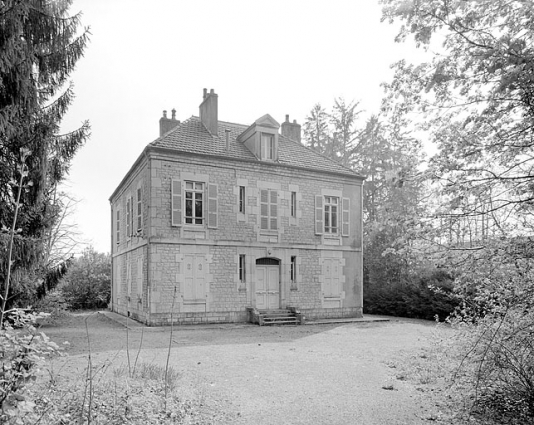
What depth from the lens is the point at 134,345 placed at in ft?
31.6

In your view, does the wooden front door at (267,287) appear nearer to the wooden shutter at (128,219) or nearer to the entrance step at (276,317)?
the entrance step at (276,317)

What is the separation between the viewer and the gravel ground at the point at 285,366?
200 inches

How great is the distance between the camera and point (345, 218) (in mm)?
17422

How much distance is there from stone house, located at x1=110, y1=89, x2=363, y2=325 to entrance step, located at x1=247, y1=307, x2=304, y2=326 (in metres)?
0.29

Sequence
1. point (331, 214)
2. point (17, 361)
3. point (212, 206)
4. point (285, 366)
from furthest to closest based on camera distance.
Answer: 1. point (331, 214)
2. point (212, 206)
3. point (285, 366)
4. point (17, 361)

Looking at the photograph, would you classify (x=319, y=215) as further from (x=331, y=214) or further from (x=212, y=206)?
(x=212, y=206)

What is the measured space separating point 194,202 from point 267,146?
12.5 feet

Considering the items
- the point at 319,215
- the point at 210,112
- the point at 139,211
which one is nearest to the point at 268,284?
the point at 319,215

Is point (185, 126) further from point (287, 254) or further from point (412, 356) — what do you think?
point (412, 356)

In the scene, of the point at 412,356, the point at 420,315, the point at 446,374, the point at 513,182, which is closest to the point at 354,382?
the point at 446,374

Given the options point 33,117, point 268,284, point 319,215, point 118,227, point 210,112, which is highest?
point 210,112

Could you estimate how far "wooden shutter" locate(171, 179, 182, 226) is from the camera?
1408cm

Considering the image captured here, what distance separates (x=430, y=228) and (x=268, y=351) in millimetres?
5781

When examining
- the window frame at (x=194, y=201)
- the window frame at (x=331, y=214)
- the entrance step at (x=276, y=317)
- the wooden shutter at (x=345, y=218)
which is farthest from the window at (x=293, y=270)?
the window frame at (x=194, y=201)
